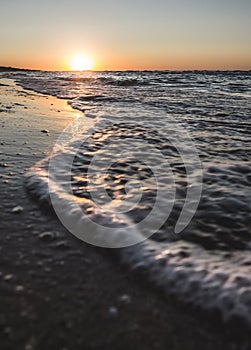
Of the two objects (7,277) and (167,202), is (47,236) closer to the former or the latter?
(7,277)

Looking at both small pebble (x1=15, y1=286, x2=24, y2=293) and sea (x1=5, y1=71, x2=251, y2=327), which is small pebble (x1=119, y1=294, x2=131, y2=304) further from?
small pebble (x1=15, y1=286, x2=24, y2=293)

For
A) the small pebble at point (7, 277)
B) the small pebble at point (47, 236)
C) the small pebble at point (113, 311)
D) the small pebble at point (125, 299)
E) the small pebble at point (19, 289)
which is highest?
the small pebble at point (47, 236)

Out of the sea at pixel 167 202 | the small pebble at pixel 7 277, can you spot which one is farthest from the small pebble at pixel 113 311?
the small pebble at pixel 7 277

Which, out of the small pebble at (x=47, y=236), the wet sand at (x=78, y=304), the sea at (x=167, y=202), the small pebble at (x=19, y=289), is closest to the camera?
the wet sand at (x=78, y=304)

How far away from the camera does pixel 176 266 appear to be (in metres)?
2.00

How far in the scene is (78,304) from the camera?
163 cm

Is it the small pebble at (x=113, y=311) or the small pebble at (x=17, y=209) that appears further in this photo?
the small pebble at (x=17, y=209)

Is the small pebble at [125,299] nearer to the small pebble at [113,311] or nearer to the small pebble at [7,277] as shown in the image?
the small pebble at [113,311]

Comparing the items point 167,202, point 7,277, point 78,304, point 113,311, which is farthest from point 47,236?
point 167,202

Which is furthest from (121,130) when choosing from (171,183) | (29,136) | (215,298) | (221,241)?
(215,298)

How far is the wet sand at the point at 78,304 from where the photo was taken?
4.69 ft

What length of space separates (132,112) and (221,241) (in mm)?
6523

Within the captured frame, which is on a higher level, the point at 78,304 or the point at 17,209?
the point at 17,209

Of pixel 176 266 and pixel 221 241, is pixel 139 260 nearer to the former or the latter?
pixel 176 266
